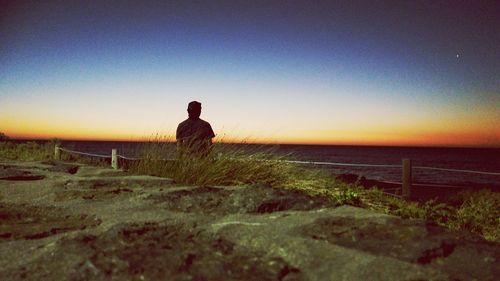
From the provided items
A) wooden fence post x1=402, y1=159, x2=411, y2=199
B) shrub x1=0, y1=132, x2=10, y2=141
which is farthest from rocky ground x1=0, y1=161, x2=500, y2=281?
shrub x1=0, y1=132, x2=10, y2=141

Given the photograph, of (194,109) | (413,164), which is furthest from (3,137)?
(413,164)

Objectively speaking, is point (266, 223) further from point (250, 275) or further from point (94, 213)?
point (94, 213)

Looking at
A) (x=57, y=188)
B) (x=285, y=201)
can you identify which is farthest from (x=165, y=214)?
(x=57, y=188)

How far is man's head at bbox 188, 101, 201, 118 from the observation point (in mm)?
6113

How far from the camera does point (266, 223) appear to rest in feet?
4.69

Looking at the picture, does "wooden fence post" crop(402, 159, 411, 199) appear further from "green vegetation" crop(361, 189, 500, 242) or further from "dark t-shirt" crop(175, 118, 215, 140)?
"dark t-shirt" crop(175, 118, 215, 140)

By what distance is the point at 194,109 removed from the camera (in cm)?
612

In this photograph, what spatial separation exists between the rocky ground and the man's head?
4.30 m

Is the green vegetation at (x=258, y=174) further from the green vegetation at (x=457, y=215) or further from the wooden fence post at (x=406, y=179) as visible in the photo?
the wooden fence post at (x=406, y=179)

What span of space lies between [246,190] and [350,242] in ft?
2.50

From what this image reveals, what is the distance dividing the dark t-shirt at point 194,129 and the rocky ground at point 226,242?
12.9ft

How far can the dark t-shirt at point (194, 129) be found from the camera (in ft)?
19.0

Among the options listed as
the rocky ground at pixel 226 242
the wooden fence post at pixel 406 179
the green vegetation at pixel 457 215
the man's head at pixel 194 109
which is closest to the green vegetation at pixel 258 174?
the green vegetation at pixel 457 215

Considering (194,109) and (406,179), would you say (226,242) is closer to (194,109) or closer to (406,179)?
(194,109)
